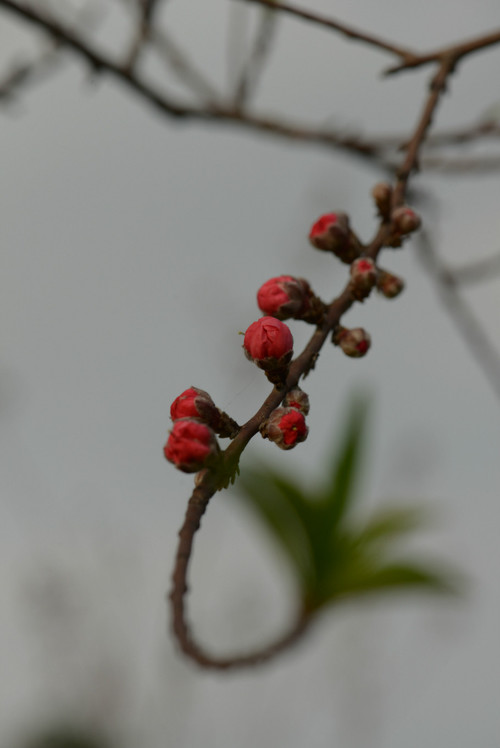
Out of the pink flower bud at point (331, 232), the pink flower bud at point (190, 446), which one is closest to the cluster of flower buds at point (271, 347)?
the pink flower bud at point (190, 446)

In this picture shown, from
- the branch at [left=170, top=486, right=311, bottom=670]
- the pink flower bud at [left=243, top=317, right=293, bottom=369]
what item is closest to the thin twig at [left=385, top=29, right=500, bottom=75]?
the pink flower bud at [left=243, top=317, right=293, bottom=369]

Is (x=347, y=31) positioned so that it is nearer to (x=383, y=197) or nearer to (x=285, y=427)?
(x=383, y=197)

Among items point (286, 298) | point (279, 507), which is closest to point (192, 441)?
point (286, 298)

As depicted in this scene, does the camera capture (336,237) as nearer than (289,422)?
No

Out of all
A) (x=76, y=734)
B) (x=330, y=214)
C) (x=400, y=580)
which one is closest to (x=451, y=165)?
(x=400, y=580)

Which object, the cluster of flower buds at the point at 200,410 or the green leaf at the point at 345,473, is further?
the green leaf at the point at 345,473

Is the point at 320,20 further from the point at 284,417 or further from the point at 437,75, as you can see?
the point at 284,417

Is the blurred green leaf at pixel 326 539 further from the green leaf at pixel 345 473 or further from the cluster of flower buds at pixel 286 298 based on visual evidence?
the cluster of flower buds at pixel 286 298
